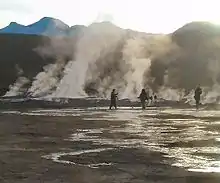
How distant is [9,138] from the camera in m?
18.2

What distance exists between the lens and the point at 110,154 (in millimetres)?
13664

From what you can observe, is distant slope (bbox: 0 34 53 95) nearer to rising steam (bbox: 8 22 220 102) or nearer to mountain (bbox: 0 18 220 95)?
mountain (bbox: 0 18 220 95)

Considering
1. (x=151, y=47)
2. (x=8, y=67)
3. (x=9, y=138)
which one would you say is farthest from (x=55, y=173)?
(x=8, y=67)

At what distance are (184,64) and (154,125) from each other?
42040 mm

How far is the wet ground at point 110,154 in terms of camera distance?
34.3 ft

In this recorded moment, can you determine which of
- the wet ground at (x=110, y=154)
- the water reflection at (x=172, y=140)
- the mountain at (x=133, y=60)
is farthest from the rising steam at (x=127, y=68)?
the wet ground at (x=110, y=154)

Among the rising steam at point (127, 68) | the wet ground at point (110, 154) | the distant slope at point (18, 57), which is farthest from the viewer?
the distant slope at point (18, 57)

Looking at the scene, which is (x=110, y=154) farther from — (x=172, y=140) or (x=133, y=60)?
(x=133, y=60)

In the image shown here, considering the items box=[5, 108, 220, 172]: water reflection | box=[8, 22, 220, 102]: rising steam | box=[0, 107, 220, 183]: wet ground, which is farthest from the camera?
box=[8, 22, 220, 102]: rising steam

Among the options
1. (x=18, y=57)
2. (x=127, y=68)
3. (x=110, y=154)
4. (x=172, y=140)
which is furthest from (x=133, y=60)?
(x=110, y=154)

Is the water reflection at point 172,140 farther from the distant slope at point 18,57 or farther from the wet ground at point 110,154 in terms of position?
the distant slope at point 18,57

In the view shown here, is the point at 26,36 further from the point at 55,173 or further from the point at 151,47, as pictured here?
the point at 55,173

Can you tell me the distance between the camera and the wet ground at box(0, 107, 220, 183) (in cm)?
1045

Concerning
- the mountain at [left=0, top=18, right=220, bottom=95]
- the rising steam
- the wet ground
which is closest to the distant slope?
the mountain at [left=0, top=18, right=220, bottom=95]
